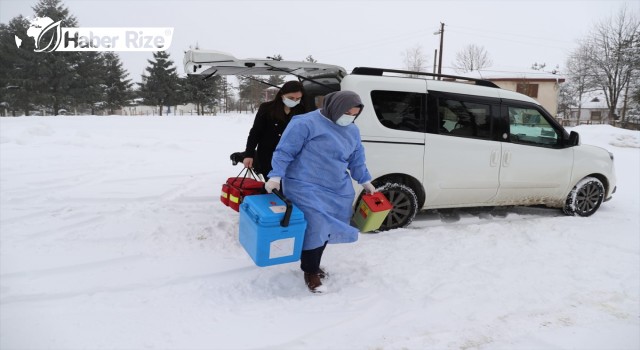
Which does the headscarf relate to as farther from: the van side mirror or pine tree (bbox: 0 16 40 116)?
A: pine tree (bbox: 0 16 40 116)

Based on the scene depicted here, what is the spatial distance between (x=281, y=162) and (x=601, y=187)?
16.8ft

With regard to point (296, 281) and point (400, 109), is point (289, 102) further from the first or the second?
point (296, 281)

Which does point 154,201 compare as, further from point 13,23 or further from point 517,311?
point 13,23

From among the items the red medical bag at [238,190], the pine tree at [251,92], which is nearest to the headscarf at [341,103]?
the red medical bag at [238,190]

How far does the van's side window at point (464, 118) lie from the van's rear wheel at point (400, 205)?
88 centimetres

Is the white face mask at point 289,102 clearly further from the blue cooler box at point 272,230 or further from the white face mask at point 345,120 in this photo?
the blue cooler box at point 272,230

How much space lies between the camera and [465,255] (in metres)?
4.02

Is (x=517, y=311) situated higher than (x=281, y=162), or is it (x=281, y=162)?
(x=281, y=162)

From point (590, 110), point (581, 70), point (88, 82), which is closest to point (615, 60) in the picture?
point (581, 70)

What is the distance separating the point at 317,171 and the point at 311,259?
0.75m

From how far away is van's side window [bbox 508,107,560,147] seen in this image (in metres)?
4.99

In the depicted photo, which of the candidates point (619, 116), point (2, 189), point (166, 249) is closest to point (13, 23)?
point (2, 189)

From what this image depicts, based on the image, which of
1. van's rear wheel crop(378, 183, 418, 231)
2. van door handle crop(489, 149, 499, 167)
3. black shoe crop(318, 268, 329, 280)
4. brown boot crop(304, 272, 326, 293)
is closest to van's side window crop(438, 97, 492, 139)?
van door handle crop(489, 149, 499, 167)

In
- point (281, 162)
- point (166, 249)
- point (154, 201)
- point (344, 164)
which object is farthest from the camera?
point (154, 201)
